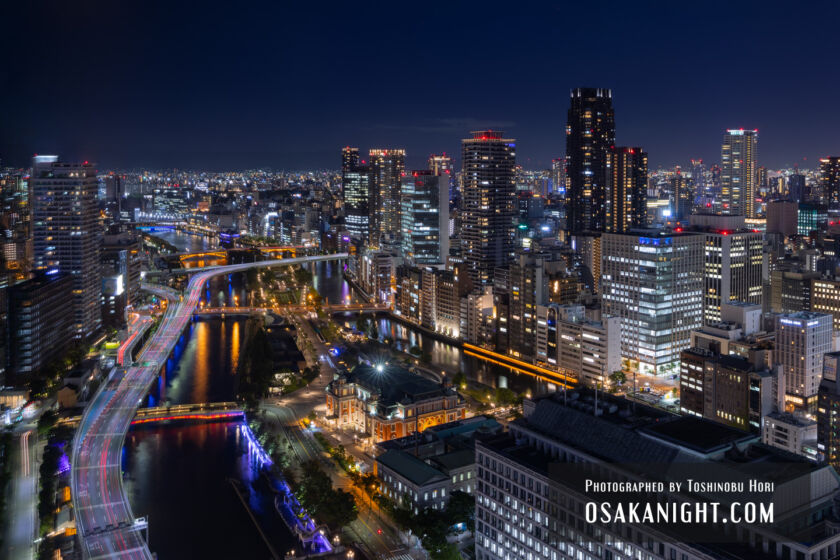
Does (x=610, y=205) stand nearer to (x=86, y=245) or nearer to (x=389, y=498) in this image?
(x=86, y=245)

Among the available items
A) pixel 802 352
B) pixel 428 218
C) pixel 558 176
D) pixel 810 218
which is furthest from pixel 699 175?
pixel 802 352

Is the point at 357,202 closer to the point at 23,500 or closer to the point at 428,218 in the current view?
the point at 428,218

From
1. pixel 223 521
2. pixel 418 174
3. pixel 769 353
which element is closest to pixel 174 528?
pixel 223 521

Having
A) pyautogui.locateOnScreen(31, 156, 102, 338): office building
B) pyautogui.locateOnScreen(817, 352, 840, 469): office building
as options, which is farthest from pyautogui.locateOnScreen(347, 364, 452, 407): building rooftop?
pyautogui.locateOnScreen(31, 156, 102, 338): office building

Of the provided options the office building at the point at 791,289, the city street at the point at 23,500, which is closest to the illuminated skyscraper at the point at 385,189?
the office building at the point at 791,289

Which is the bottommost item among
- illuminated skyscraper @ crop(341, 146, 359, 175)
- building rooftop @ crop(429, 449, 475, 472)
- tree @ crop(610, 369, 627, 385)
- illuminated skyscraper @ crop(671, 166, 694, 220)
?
building rooftop @ crop(429, 449, 475, 472)

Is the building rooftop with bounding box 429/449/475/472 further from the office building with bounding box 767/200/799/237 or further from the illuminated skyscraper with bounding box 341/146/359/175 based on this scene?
the illuminated skyscraper with bounding box 341/146/359/175
